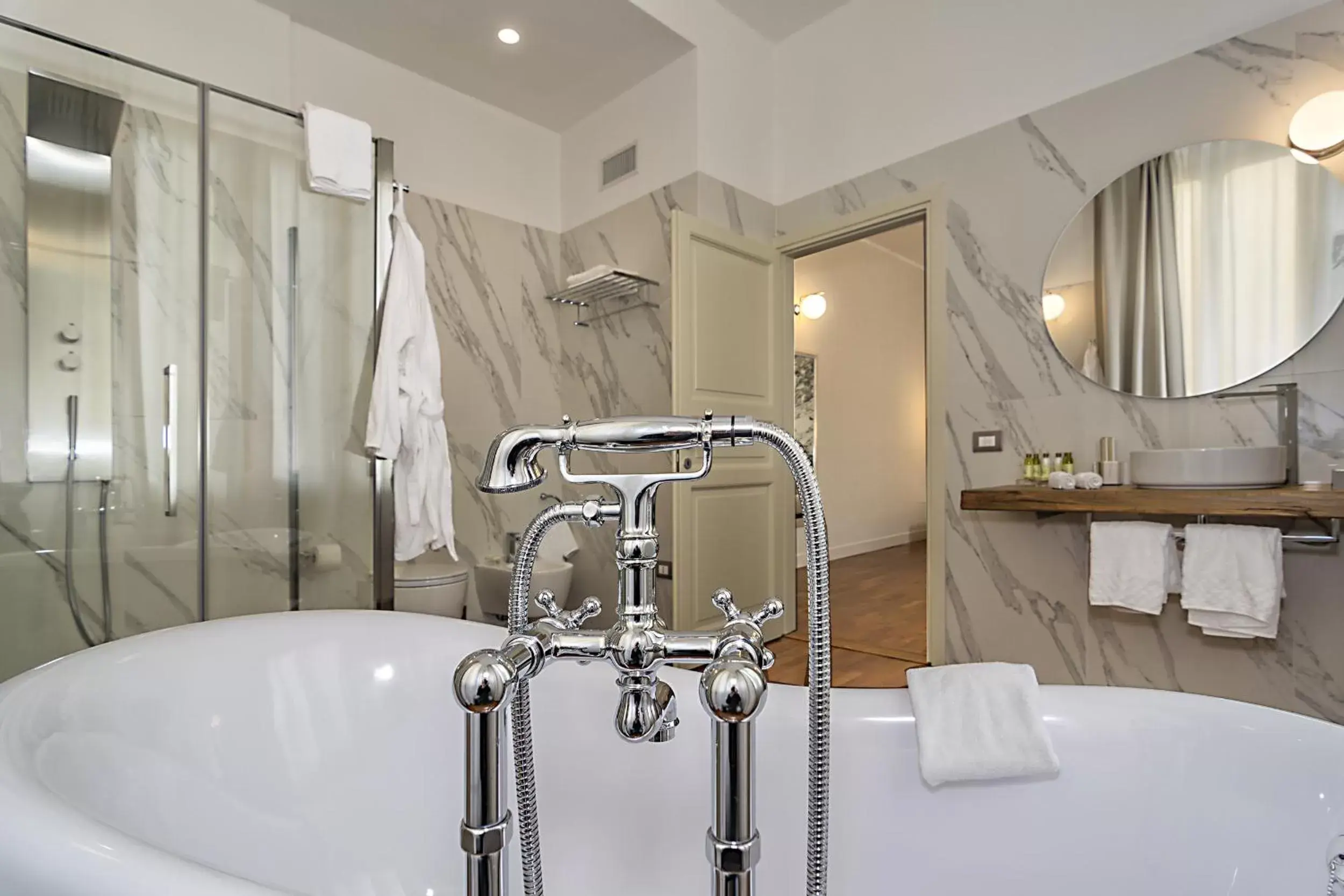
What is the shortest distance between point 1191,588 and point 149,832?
2.40 meters

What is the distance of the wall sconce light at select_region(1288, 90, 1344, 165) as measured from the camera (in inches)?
74.3

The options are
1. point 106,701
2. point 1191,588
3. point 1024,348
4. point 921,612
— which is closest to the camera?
point 106,701

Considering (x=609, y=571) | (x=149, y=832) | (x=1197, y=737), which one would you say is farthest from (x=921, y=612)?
(x=149, y=832)

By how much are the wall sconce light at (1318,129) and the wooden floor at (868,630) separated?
191 cm

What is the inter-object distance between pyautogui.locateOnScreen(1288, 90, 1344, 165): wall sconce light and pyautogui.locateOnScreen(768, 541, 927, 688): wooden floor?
75.1 inches

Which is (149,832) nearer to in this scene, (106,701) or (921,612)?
(106,701)

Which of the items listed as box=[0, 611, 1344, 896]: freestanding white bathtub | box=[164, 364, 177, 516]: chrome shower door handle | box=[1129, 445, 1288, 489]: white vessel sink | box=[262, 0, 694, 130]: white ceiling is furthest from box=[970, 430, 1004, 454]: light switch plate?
box=[164, 364, 177, 516]: chrome shower door handle

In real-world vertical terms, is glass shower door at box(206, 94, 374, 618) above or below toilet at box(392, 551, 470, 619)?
above

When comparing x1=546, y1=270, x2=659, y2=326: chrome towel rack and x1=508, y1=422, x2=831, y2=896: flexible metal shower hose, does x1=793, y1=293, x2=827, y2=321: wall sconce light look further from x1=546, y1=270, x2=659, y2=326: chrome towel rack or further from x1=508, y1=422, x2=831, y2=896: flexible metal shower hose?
x1=508, y1=422, x2=831, y2=896: flexible metal shower hose

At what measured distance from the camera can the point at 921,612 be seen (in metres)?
3.80

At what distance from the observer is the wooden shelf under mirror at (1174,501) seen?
1606mm

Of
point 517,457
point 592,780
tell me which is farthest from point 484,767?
point 592,780

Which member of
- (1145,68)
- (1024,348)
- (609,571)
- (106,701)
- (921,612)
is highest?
(1145,68)

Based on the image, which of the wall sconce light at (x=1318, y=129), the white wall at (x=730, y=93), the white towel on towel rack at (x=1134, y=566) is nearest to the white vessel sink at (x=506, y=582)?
the white wall at (x=730, y=93)
